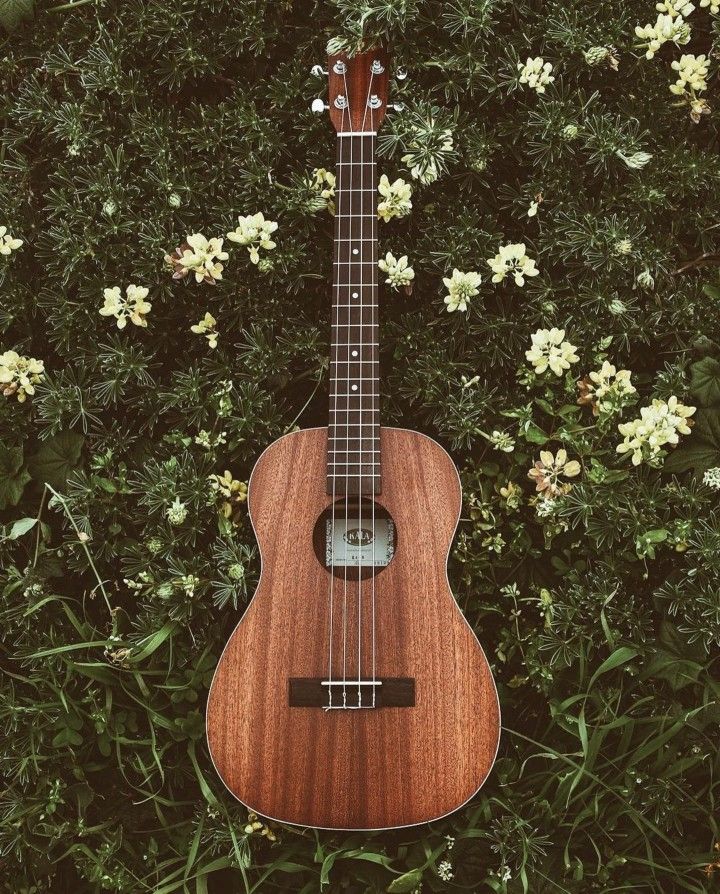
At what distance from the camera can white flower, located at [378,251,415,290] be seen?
2.06 metres

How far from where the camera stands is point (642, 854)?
2061 millimetres

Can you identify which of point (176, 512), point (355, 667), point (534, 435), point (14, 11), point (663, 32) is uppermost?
point (14, 11)

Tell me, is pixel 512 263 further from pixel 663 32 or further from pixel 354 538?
pixel 354 538

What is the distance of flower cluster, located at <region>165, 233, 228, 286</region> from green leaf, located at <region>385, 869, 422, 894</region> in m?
1.74

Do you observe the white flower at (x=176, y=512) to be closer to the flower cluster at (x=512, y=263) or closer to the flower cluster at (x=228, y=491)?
the flower cluster at (x=228, y=491)

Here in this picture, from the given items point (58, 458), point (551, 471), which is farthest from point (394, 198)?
point (58, 458)

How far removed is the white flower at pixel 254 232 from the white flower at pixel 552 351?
79 cm

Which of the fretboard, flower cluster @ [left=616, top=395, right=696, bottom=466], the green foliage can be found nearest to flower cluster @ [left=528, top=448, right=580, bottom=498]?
the green foliage

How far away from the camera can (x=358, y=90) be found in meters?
1.98

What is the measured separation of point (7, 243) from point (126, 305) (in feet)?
1.39

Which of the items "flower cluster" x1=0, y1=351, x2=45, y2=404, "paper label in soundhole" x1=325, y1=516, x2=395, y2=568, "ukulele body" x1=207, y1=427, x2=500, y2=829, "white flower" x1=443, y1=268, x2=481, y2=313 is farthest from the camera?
"flower cluster" x1=0, y1=351, x2=45, y2=404

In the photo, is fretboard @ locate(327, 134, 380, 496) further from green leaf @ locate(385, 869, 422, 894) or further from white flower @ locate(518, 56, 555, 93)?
green leaf @ locate(385, 869, 422, 894)

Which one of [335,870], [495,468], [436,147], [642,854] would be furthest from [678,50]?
[335,870]

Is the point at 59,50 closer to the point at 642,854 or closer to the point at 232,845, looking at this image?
the point at 232,845
